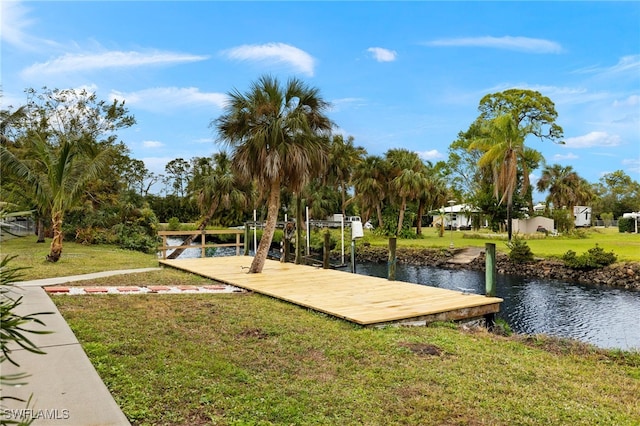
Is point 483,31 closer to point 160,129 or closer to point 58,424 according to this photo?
point 160,129

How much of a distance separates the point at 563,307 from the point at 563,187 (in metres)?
29.9

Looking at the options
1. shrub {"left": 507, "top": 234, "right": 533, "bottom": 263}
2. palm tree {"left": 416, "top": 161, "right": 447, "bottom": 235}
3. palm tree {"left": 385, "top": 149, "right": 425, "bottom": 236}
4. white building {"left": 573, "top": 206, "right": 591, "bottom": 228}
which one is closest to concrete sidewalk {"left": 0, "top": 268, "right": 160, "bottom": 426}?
shrub {"left": 507, "top": 234, "right": 533, "bottom": 263}

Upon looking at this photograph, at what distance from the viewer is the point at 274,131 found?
9.77 metres

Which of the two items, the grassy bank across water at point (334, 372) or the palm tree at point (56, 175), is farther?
the palm tree at point (56, 175)

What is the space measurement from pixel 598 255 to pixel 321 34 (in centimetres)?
1254

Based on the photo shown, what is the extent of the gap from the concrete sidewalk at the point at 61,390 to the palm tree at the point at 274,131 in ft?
19.3

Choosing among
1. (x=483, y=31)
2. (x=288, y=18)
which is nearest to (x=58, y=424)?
(x=288, y=18)

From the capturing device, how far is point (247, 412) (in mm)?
3141

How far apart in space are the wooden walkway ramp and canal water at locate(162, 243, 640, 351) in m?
2.51

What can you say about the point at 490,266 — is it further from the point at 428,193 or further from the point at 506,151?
the point at 428,193

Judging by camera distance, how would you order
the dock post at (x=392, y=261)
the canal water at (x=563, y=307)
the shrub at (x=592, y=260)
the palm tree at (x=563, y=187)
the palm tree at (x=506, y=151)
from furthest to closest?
the palm tree at (x=563, y=187) < the palm tree at (x=506, y=151) < the shrub at (x=592, y=260) < the dock post at (x=392, y=261) < the canal water at (x=563, y=307)

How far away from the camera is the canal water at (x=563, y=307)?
883 centimetres

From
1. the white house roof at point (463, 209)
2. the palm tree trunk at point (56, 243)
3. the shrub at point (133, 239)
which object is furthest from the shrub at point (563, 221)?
the palm tree trunk at point (56, 243)

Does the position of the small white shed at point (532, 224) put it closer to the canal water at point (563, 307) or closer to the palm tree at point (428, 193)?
the palm tree at point (428, 193)
